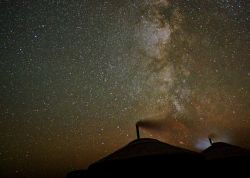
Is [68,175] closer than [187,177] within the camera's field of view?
No

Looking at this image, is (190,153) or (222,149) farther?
(222,149)

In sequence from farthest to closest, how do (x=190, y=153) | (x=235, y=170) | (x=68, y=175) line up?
1. (x=68, y=175)
2. (x=235, y=170)
3. (x=190, y=153)

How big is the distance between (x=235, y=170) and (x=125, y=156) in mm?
6177

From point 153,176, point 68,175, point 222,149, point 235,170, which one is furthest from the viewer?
point 222,149

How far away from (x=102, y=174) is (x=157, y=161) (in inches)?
96.4

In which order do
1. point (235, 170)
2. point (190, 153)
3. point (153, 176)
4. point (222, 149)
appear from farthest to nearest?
1. point (222, 149)
2. point (235, 170)
3. point (190, 153)
4. point (153, 176)

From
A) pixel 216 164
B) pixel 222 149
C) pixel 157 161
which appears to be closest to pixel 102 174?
pixel 157 161

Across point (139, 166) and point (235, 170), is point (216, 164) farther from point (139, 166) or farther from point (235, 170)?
point (139, 166)

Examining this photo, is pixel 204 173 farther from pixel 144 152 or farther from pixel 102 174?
pixel 102 174

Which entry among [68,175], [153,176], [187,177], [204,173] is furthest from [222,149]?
[68,175]

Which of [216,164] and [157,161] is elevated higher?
[157,161]

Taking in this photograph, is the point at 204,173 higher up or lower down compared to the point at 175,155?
lower down

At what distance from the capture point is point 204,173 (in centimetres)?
1184

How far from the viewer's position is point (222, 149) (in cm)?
1622
